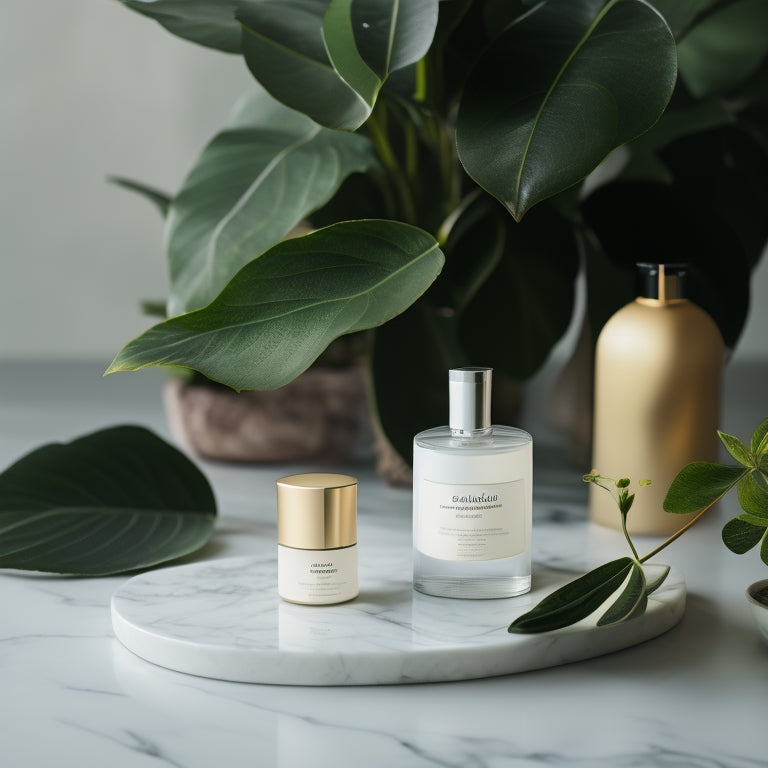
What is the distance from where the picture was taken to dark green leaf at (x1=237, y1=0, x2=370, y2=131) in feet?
2.41

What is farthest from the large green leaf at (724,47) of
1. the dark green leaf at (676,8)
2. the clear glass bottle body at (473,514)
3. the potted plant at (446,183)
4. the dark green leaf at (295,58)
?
the clear glass bottle body at (473,514)

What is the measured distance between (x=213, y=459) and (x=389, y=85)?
0.46 m

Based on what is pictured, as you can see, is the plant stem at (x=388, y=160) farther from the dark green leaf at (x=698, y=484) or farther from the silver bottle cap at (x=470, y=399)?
the dark green leaf at (x=698, y=484)

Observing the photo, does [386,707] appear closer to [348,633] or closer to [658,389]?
[348,633]

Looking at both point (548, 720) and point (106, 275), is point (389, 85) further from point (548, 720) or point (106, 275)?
point (106, 275)

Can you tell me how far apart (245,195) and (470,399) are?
0.96ft

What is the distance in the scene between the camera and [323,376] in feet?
3.52

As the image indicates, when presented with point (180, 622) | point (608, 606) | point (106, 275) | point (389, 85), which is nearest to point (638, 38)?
point (389, 85)

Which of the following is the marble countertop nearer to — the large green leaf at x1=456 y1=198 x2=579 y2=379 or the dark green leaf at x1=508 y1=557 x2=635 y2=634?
the dark green leaf at x1=508 y1=557 x2=635 y2=634

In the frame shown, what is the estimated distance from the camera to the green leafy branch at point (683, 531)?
609 mm

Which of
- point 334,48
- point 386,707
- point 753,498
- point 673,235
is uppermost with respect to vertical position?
point 334,48

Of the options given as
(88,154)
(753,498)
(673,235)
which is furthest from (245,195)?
(88,154)

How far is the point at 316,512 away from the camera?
2.19 ft

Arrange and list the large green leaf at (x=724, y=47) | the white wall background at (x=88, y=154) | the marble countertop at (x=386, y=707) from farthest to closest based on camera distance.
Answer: the white wall background at (x=88, y=154) < the large green leaf at (x=724, y=47) < the marble countertop at (x=386, y=707)
